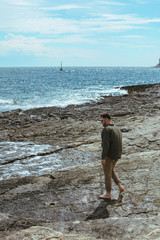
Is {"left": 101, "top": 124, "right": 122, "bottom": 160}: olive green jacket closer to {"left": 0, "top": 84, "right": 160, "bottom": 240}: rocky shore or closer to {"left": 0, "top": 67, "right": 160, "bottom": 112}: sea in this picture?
{"left": 0, "top": 84, "right": 160, "bottom": 240}: rocky shore

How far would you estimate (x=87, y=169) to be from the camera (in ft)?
26.4

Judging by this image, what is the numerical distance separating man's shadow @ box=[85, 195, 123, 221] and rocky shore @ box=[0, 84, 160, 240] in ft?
0.06

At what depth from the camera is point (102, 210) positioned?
5.65 m

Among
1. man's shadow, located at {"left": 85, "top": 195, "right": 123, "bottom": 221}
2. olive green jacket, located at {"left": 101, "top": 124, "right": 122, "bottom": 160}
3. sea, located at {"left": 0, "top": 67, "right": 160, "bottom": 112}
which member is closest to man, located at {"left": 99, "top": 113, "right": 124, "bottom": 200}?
olive green jacket, located at {"left": 101, "top": 124, "right": 122, "bottom": 160}

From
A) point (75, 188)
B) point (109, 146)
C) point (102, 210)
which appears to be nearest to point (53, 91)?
point (75, 188)

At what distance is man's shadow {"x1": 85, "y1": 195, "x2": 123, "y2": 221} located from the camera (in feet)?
17.7

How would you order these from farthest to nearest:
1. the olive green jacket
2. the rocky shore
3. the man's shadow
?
the olive green jacket, the man's shadow, the rocky shore

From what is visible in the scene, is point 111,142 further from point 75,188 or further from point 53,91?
point 53,91

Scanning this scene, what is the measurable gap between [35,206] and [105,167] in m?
1.69

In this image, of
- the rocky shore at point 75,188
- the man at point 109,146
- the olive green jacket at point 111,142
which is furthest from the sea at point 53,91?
the olive green jacket at point 111,142

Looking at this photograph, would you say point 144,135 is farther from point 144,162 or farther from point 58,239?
point 58,239

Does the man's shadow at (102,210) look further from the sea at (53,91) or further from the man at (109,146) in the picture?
the sea at (53,91)

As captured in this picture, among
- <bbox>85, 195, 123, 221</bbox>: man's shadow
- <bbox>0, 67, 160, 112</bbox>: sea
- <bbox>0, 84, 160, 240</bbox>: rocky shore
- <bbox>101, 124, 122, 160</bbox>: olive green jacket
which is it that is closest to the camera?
<bbox>0, 84, 160, 240</bbox>: rocky shore

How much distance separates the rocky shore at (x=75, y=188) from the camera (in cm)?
469
